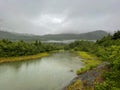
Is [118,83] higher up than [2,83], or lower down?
higher up

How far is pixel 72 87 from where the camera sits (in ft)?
74.6

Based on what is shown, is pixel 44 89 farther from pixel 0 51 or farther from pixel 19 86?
pixel 0 51

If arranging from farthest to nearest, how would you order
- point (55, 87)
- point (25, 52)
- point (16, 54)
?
point (25, 52) < point (16, 54) < point (55, 87)

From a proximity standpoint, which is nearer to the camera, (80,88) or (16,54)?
(80,88)

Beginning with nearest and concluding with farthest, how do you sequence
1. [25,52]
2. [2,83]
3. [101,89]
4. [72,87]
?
[101,89]
[72,87]
[2,83]
[25,52]

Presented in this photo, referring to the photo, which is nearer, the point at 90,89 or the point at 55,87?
the point at 90,89

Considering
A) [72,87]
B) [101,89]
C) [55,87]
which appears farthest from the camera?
[55,87]

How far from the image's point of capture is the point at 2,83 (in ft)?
90.4

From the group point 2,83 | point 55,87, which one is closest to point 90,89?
point 55,87

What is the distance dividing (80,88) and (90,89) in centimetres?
178

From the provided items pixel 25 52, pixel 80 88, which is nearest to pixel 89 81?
pixel 80 88

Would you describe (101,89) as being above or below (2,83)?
above

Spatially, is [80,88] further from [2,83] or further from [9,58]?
[9,58]

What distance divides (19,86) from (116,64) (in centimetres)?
1428
